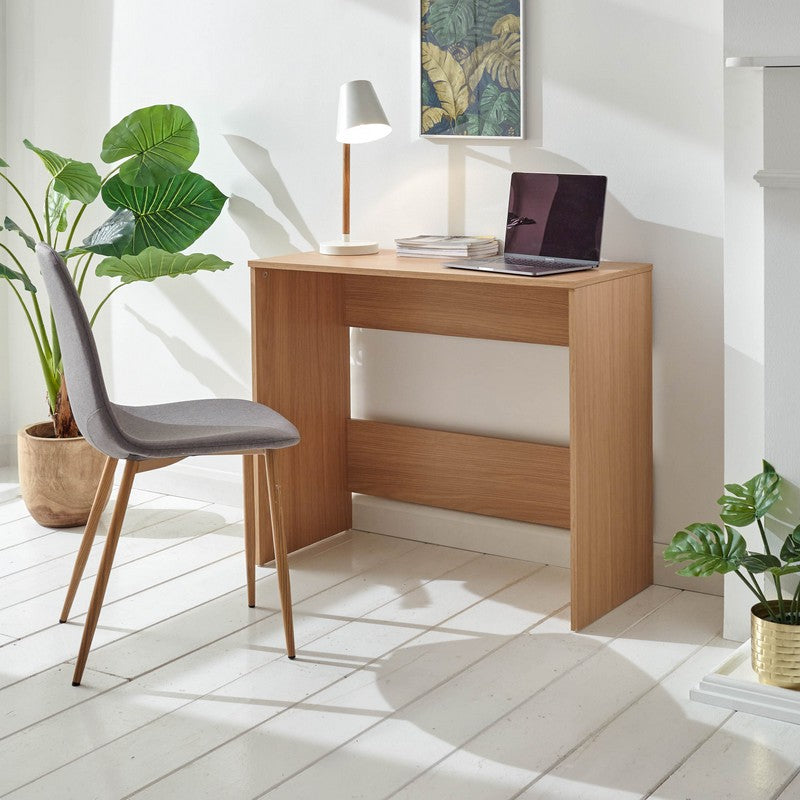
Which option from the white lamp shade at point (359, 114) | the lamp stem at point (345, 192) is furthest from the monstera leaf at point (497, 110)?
the lamp stem at point (345, 192)

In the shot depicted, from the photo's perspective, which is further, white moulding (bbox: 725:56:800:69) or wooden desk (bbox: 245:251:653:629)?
wooden desk (bbox: 245:251:653:629)

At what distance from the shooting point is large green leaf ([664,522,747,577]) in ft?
7.87

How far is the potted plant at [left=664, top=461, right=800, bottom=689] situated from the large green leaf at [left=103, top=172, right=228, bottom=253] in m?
1.82

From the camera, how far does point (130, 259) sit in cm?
336

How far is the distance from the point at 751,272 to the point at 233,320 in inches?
67.0

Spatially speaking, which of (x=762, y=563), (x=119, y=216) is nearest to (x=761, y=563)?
(x=762, y=563)

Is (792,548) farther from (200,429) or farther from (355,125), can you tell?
(355,125)

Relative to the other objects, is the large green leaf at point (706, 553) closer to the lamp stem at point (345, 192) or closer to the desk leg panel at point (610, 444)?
the desk leg panel at point (610, 444)

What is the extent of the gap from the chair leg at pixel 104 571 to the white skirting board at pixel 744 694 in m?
1.20

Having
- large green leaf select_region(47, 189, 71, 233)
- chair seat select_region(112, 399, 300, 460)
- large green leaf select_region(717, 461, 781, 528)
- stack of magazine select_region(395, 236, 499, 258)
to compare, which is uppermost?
large green leaf select_region(47, 189, 71, 233)

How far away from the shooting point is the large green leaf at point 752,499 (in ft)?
8.00

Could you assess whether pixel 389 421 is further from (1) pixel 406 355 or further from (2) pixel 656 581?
(2) pixel 656 581

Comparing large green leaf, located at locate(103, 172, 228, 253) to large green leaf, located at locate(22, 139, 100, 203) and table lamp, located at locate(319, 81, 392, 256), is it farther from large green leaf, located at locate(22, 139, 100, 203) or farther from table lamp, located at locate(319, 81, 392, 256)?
table lamp, located at locate(319, 81, 392, 256)

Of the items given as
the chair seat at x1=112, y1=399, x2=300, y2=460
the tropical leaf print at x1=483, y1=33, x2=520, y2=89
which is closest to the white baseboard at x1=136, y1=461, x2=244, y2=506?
the chair seat at x1=112, y1=399, x2=300, y2=460
